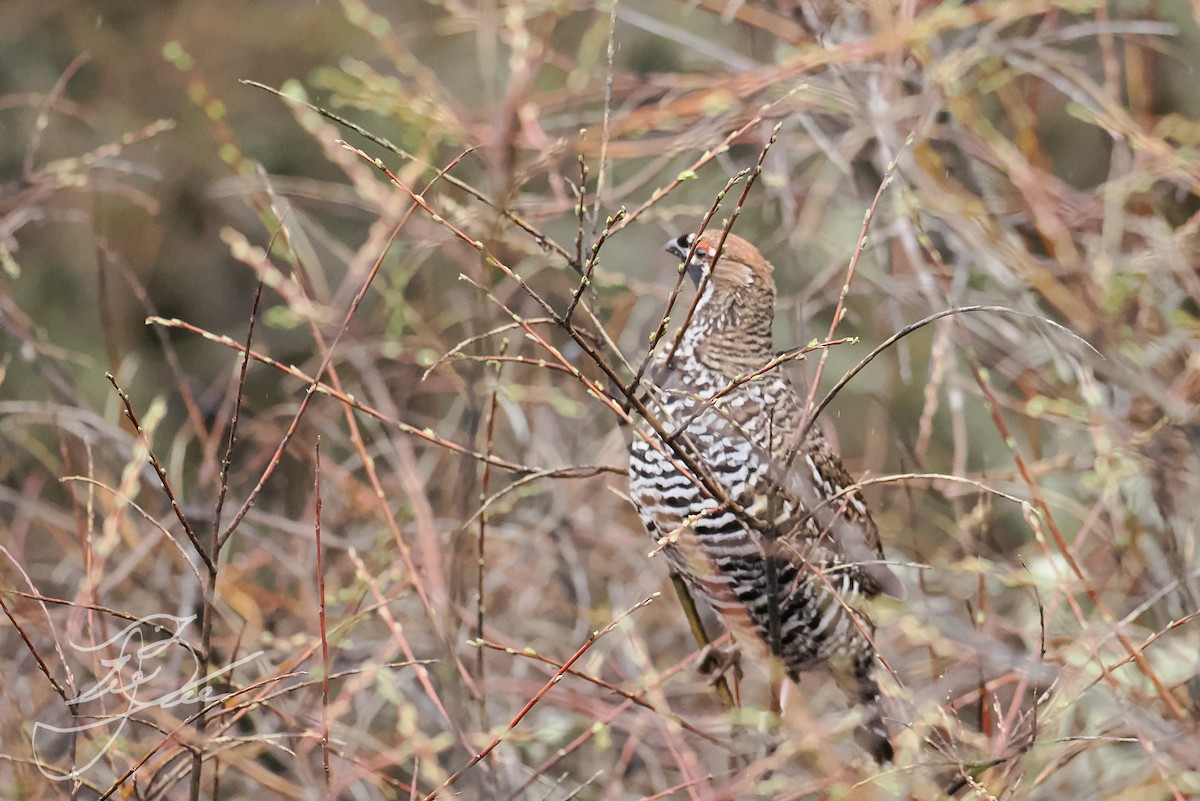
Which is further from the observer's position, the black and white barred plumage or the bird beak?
the bird beak

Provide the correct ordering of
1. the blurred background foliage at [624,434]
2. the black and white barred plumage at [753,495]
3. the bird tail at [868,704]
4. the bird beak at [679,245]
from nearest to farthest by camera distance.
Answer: the blurred background foliage at [624,434], the black and white barred plumage at [753,495], the bird tail at [868,704], the bird beak at [679,245]

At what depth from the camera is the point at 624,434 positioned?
1.92 meters

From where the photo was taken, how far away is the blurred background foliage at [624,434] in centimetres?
176

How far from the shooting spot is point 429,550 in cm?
225

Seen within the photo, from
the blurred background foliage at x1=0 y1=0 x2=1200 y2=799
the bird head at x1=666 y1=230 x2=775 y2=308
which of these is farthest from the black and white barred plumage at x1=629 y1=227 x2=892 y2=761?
the blurred background foliage at x1=0 y1=0 x2=1200 y2=799

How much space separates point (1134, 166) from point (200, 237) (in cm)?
407

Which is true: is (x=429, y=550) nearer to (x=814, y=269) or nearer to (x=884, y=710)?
(x=884, y=710)

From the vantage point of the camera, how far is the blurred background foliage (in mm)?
1764

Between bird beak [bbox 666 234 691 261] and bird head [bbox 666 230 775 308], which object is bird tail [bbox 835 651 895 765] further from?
bird beak [bbox 666 234 691 261]

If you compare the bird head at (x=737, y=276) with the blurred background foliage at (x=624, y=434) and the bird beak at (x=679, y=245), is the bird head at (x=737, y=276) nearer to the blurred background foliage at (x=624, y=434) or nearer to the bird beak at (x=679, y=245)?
the bird beak at (x=679, y=245)

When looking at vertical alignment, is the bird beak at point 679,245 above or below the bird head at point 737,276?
above

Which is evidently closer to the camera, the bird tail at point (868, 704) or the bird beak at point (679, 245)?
the bird tail at point (868, 704)

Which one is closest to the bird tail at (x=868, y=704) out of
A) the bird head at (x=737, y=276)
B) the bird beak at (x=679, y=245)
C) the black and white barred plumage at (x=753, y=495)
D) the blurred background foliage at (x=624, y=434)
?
the black and white barred plumage at (x=753, y=495)

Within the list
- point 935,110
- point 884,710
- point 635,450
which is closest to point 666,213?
point 635,450
